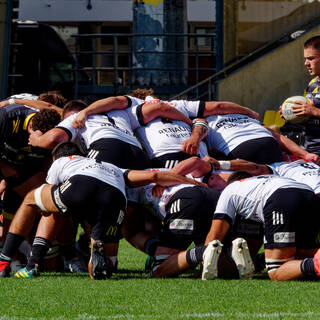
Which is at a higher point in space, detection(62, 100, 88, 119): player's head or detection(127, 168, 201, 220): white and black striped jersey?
detection(62, 100, 88, 119): player's head

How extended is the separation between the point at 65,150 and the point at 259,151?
1.78 meters

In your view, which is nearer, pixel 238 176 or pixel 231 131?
pixel 238 176

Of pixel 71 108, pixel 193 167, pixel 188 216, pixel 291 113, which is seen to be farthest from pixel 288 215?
pixel 71 108

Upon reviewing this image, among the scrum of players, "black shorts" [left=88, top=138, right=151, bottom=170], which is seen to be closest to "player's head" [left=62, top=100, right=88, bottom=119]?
the scrum of players

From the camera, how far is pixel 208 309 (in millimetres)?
4867

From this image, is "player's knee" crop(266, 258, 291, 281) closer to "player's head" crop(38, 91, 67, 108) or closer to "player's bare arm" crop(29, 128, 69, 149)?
"player's bare arm" crop(29, 128, 69, 149)

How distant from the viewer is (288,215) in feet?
20.2

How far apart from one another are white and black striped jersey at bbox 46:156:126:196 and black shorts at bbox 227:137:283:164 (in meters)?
1.32

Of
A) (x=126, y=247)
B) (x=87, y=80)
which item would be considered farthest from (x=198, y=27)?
(x=126, y=247)

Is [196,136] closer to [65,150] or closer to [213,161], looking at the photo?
[213,161]

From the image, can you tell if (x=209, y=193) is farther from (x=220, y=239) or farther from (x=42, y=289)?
(x=42, y=289)

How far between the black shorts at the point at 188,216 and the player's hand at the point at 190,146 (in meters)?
0.62

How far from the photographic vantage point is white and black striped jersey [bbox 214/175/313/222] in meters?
6.29

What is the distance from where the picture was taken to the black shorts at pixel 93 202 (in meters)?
6.34
